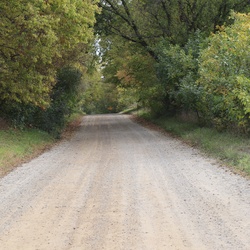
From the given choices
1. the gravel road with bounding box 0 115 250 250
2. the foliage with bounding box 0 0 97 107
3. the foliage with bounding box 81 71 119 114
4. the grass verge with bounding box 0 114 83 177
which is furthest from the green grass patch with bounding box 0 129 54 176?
the foliage with bounding box 81 71 119 114

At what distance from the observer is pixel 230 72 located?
1422cm

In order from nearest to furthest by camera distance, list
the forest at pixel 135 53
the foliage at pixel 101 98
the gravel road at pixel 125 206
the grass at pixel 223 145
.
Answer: the gravel road at pixel 125 206
the grass at pixel 223 145
the forest at pixel 135 53
the foliage at pixel 101 98

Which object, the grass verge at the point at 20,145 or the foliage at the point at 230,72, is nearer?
the grass verge at the point at 20,145

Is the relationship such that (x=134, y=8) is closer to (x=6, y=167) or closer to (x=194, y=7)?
(x=194, y=7)

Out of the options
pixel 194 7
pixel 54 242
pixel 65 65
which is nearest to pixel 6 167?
pixel 54 242

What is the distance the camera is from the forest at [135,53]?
14.1 m

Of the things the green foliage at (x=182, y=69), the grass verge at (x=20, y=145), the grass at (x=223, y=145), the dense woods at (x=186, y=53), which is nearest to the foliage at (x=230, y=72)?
the dense woods at (x=186, y=53)

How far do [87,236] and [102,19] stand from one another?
22425mm

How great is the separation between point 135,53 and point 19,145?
1458 cm

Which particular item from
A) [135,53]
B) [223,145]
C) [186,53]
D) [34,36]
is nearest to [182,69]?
[186,53]

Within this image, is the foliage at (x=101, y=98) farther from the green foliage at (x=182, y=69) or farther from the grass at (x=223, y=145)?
the grass at (x=223, y=145)

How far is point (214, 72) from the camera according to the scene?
49.1ft

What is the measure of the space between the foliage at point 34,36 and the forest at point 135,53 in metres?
0.04

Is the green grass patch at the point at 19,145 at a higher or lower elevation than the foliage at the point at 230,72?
lower
